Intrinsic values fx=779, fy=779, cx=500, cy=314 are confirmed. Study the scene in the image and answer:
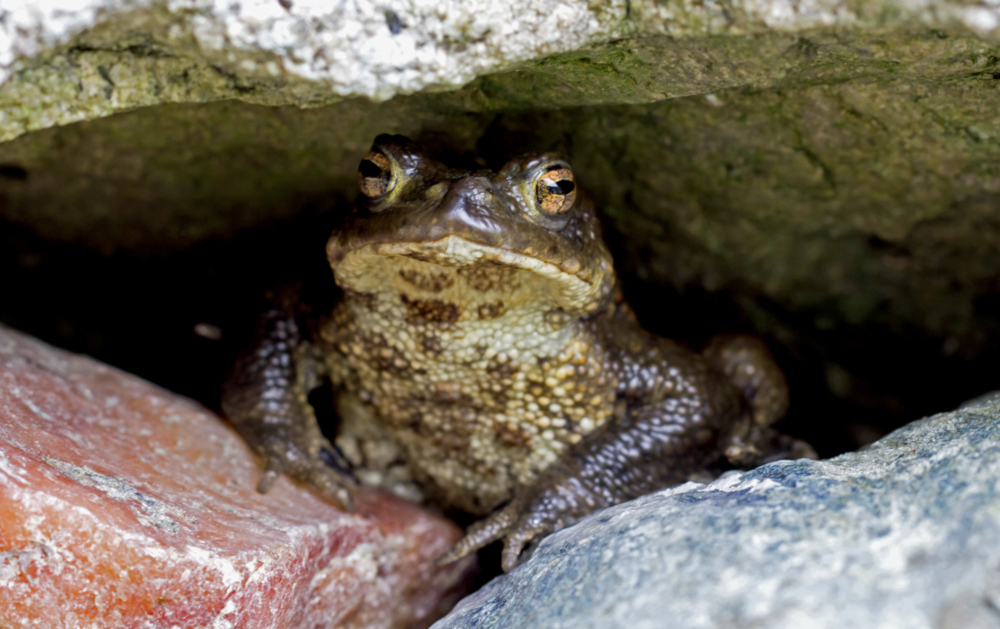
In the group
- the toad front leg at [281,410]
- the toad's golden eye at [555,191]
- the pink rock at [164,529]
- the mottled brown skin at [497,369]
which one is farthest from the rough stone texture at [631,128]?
the pink rock at [164,529]

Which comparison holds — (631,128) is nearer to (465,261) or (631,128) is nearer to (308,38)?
(465,261)

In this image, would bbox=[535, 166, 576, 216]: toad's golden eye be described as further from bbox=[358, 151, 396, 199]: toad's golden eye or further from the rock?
the rock

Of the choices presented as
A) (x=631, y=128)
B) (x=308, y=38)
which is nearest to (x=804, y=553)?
(x=308, y=38)

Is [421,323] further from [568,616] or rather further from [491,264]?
[568,616]

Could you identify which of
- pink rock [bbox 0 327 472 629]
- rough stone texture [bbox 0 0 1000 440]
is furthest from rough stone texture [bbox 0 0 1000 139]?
pink rock [bbox 0 327 472 629]

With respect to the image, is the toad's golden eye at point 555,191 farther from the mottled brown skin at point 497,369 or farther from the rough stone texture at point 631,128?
the rough stone texture at point 631,128
